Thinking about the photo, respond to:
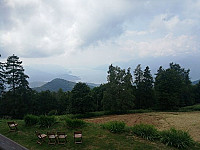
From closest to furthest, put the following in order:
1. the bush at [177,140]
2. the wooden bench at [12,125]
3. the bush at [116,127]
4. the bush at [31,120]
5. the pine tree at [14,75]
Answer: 1. the bush at [177,140]
2. the bush at [116,127]
3. the wooden bench at [12,125]
4. the bush at [31,120]
5. the pine tree at [14,75]

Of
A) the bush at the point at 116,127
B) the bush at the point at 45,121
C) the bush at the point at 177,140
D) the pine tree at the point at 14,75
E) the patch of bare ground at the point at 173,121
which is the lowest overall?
the patch of bare ground at the point at 173,121

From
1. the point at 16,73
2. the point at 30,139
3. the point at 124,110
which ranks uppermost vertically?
the point at 16,73

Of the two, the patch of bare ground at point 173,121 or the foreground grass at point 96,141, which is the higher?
the foreground grass at point 96,141

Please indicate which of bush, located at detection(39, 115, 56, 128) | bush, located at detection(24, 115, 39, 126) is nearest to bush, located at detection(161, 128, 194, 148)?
bush, located at detection(39, 115, 56, 128)

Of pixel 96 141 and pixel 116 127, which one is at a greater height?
pixel 116 127

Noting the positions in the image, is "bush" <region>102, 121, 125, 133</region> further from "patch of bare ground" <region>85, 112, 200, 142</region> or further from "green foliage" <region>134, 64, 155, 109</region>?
"green foliage" <region>134, 64, 155, 109</region>

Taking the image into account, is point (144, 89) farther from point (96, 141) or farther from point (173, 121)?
point (96, 141)

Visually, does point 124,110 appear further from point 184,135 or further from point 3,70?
point 3,70

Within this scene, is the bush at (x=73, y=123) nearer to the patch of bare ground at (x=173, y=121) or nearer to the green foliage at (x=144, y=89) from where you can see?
the patch of bare ground at (x=173, y=121)

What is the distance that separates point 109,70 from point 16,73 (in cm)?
1777

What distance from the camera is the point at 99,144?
651cm

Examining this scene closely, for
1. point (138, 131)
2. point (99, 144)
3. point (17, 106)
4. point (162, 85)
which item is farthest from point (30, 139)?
point (162, 85)

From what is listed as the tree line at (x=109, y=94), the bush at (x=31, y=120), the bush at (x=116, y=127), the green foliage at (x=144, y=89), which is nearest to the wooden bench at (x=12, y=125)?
the bush at (x=31, y=120)

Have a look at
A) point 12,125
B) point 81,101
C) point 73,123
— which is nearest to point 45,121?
point 12,125
